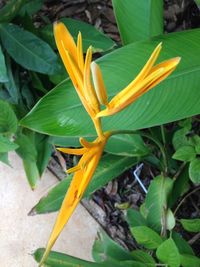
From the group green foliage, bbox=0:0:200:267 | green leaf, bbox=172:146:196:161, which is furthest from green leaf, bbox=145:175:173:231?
green leaf, bbox=172:146:196:161

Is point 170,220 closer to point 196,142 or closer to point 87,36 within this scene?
point 196,142

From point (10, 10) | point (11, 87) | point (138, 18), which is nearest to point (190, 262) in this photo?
point (138, 18)

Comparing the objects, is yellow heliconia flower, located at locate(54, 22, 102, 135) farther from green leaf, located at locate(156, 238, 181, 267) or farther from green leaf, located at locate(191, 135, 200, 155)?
green leaf, located at locate(191, 135, 200, 155)

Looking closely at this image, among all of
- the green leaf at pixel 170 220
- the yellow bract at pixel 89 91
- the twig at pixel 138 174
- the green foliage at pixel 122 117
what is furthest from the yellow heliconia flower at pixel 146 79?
the twig at pixel 138 174

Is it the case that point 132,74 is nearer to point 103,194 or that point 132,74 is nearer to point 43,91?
point 43,91

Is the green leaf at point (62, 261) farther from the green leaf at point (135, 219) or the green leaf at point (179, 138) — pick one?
the green leaf at point (179, 138)
